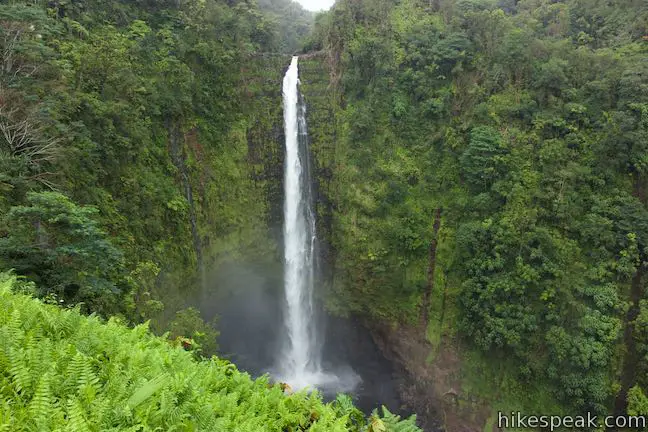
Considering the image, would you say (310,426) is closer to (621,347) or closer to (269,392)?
(269,392)

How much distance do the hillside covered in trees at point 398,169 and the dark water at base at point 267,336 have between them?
31.0 inches

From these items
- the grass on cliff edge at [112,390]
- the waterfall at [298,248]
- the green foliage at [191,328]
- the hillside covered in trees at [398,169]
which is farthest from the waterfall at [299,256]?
the grass on cliff edge at [112,390]

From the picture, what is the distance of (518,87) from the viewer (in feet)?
61.6

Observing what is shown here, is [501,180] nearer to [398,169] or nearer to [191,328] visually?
[398,169]

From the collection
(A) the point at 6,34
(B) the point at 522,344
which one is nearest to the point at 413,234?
(B) the point at 522,344

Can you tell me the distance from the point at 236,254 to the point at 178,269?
361cm

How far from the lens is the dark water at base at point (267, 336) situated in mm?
18766

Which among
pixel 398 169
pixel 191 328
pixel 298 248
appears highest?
pixel 398 169

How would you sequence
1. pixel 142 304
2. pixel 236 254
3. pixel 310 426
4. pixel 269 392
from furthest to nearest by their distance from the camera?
1. pixel 236 254
2. pixel 142 304
3. pixel 269 392
4. pixel 310 426

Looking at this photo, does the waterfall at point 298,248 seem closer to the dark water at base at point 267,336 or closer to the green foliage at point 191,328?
the dark water at base at point 267,336
